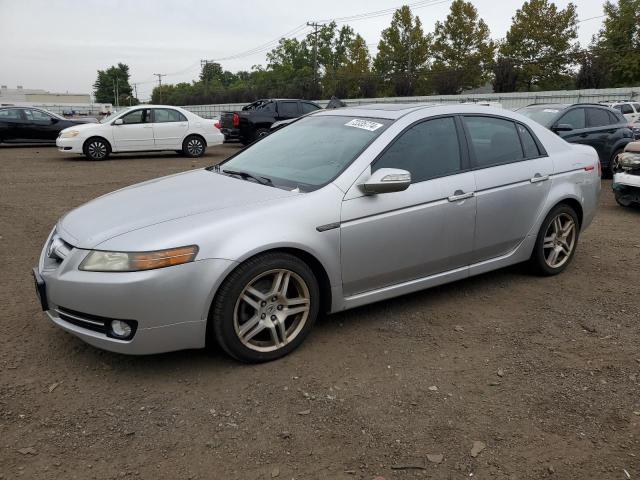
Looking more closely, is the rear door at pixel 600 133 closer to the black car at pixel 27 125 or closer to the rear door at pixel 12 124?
the black car at pixel 27 125

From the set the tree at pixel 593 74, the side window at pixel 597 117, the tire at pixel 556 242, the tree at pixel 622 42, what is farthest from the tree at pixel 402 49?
the tire at pixel 556 242

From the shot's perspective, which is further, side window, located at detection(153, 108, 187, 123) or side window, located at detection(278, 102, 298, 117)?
side window, located at detection(278, 102, 298, 117)

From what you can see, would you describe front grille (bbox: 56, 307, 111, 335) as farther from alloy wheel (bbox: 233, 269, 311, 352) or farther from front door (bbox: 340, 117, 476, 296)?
front door (bbox: 340, 117, 476, 296)

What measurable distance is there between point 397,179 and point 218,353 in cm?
159

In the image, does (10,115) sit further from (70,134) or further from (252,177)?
(252,177)

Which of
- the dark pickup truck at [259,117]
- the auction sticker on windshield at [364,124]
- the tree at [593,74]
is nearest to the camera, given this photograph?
the auction sticker on windshield at [364,124]

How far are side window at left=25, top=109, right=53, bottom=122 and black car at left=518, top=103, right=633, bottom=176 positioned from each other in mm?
15100

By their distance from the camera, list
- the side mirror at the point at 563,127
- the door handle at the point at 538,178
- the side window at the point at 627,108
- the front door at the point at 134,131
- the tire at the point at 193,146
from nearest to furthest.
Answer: the door handle at the point at 538,178
the side mirror at the point at 563,127
the front door at the point at 134,131
the tire at the point at 193,146
the side window at the point at 627,108

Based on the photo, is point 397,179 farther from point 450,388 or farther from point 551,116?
point 551,116

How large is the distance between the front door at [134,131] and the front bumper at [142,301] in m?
13.0

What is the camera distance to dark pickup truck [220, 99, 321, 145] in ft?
59.7

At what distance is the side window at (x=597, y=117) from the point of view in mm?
11367

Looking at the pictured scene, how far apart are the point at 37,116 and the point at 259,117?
7.37 m

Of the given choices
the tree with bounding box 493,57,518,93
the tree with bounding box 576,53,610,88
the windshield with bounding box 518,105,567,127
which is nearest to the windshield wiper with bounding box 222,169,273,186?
the windshield with bounding box 518,105,567,127
